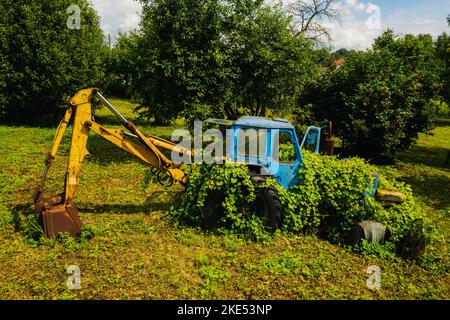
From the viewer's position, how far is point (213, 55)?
10789 mm

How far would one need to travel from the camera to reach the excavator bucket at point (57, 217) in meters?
6.16

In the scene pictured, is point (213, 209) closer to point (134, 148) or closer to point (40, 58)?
point (134, 148)

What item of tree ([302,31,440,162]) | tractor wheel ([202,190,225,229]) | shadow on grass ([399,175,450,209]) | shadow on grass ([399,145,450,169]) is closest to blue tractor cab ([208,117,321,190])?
tractor wheel ([202,190,225,229])

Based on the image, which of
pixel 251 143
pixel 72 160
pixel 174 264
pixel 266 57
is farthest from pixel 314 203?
pixel 266 57

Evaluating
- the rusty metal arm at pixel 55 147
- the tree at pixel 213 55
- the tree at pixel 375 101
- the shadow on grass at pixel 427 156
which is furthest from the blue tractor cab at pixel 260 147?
the shadow on grass at pixel 427 156

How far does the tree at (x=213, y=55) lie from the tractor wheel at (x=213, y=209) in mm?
4757

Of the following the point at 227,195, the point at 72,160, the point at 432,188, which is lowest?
the point at 432,188

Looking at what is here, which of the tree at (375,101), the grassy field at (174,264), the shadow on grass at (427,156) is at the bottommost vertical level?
the grassy field at (174,264)

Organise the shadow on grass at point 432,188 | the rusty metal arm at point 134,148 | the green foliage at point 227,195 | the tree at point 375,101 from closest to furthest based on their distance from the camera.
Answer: the green foliage at point 227,195
the rusty metal arm at point 134,148
the shadow on grass at point 432,188
the tree at point 375,101

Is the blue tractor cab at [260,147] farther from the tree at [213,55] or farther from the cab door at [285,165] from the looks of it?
the tree at [213,55]

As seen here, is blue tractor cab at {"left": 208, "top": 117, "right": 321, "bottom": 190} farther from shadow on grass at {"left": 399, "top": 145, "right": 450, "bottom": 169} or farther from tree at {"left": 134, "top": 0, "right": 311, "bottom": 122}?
shadow on grass at {"left": 399, "top": 145, "right": 450, "bottom": 169}

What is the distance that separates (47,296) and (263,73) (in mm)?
8987

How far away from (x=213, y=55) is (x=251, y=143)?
16.4 feet

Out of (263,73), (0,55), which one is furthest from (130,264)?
(0,55)
